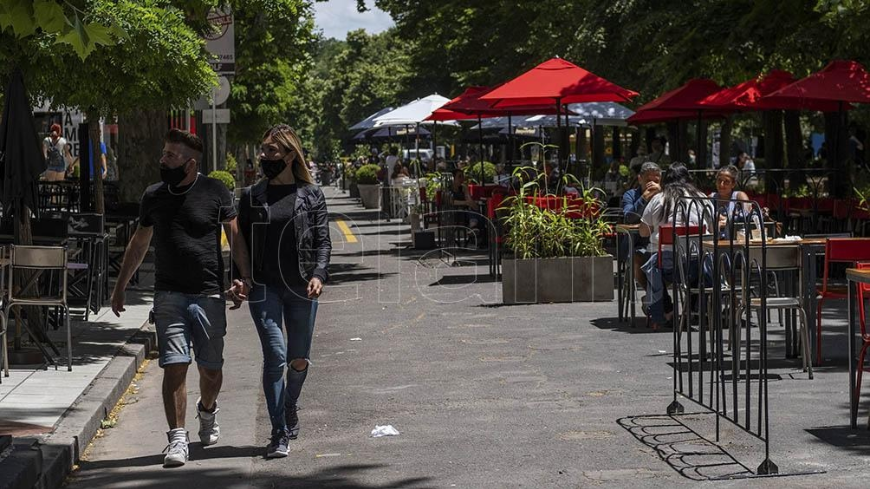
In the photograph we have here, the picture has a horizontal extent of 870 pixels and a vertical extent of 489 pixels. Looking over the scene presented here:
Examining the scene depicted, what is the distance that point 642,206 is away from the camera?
14141 millimetres

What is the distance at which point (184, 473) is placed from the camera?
749 centimetres

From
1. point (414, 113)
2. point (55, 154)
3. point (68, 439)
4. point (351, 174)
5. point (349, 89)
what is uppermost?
point (349, 89)

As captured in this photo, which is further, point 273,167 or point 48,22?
point 273,167

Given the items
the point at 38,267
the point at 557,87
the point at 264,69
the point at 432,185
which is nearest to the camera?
the point at 38,267

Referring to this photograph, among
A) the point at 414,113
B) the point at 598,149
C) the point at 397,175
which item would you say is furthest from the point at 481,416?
the point at 598,149

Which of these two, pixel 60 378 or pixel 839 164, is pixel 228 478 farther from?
pixel 839 164

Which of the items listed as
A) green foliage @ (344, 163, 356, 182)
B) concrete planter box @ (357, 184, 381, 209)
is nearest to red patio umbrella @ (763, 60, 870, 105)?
concrete planter box @ (357, 184, 381, 209)

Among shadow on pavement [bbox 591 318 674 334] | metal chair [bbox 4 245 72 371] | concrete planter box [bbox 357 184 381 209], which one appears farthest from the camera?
concrete planter box [bbox 357 184 381 209]

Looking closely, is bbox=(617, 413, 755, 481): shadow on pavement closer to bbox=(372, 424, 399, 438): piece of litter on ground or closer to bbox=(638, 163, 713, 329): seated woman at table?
Result: bbox=(372, 424, 399, 438): piece of litter on ground

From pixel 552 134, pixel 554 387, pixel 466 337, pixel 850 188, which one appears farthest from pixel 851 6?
pixel 552 134

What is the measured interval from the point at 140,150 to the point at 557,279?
10547mm

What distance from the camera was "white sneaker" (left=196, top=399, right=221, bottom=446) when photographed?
8195 mm

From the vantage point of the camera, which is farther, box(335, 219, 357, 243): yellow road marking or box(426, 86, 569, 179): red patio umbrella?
box(335, 219, 357, 243): yellow road marking

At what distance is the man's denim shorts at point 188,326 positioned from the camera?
7.75 metres
